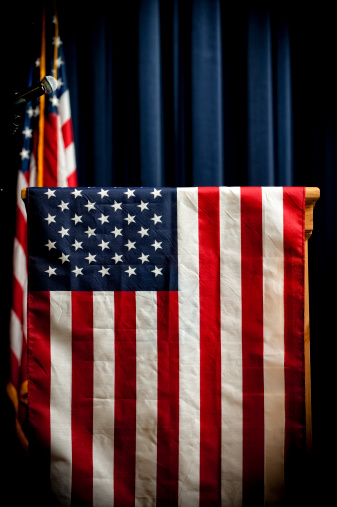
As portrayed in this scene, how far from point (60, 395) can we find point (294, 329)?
70 cm

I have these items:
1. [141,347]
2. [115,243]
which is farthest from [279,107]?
[141,347]

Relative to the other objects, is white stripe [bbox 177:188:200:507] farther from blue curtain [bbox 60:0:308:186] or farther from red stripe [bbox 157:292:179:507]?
blue curtain [bbox 60:0:308:186]

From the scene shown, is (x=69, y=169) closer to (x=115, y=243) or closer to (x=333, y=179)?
(x=115, y=243)

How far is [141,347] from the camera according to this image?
1126 millimetres

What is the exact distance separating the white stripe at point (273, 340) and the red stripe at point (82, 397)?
1.66 ft

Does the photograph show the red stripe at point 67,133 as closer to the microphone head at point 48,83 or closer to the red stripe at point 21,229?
the red stripe at point 21,229

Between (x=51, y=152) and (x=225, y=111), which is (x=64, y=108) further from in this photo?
A: (x=225, y=111)

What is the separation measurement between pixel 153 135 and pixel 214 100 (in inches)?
12.0

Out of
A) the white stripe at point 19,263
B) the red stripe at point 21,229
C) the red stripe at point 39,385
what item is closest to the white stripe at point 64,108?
the red stripe at point 21,229

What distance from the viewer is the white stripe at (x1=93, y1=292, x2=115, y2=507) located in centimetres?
111

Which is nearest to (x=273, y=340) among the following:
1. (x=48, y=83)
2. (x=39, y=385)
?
(x=39, y=385)

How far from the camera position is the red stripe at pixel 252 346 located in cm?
111

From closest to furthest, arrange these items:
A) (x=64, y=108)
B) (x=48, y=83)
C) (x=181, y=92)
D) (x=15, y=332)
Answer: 1. (x=48, y=83)
2. (x=15, y=332)
3. (x=64, y=108)
4. (x=181, y=92)

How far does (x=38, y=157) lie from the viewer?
1.51m
